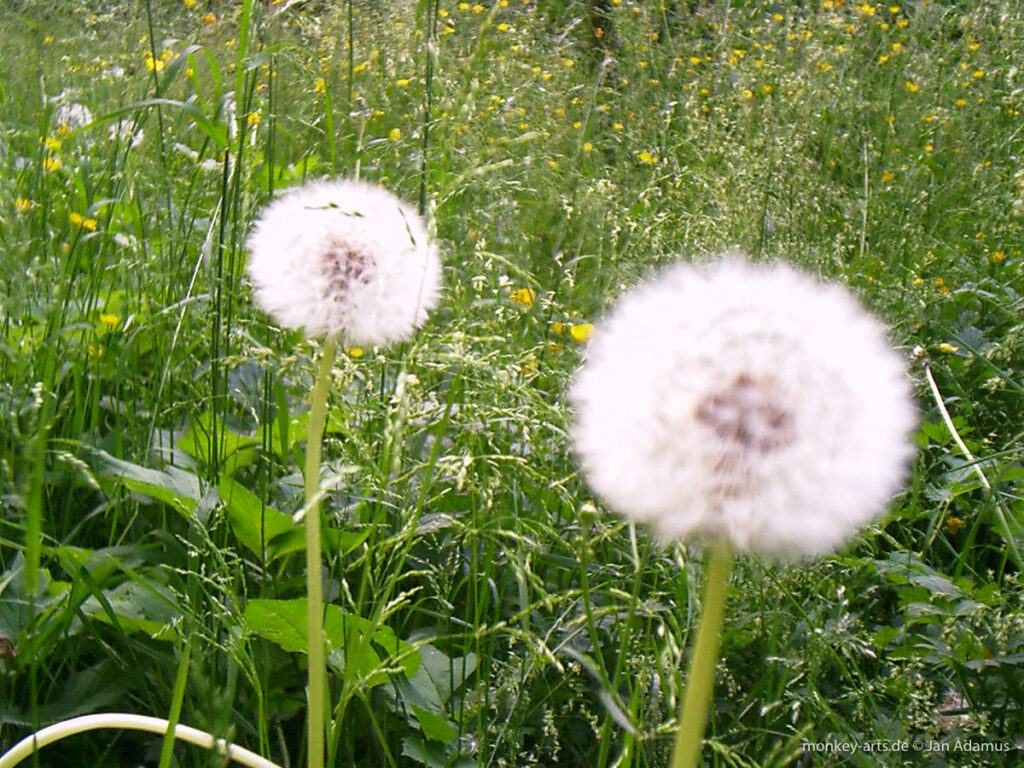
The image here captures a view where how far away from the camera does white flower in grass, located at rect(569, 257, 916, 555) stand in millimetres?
622

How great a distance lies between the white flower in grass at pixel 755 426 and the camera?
0.62 meters

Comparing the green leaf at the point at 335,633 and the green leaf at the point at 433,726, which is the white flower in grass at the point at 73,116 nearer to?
the green leaf at the point at 335,633

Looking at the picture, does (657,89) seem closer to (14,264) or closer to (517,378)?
(517,378)

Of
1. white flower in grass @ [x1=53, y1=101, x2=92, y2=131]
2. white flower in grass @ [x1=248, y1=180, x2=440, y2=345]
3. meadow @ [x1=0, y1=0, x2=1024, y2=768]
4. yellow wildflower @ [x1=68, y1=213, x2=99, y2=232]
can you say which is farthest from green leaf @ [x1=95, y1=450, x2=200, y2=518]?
white flower in grass @ [x1=53, y1=101, x2=92, y2=131]

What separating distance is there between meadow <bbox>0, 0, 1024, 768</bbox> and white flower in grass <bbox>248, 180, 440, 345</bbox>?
6 cm

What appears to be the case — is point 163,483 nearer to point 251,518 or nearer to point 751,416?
point 251,518

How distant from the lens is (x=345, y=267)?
1102 millimetres

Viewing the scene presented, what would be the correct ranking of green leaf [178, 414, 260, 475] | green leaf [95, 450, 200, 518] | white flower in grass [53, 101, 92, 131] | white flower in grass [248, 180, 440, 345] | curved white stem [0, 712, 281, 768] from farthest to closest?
1. white flower in grass [53, 101, 92, 131]
2. green leaf [178, 414, 260, 475]
3. green leaf [95, 450, 200, 518]
4. white flower in grass [248, 180, 440, 345]
5. curved white stem [0, 712, 281, 768]

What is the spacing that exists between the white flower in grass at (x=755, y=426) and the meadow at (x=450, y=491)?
6.7 inches

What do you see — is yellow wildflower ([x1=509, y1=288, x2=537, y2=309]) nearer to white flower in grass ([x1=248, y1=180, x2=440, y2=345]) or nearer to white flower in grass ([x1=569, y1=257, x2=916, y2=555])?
white flower in grass ([x1=248, y1=180, x2=440, y2=345])

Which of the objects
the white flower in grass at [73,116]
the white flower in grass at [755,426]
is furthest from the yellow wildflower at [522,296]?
the white flower in grass at [73,116]

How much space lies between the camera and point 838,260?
2055 mm

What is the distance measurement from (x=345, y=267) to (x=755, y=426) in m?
0.60

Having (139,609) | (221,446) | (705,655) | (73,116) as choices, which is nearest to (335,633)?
(139,609)
